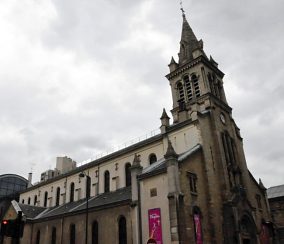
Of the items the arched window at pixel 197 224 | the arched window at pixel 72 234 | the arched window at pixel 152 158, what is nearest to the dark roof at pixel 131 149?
the arched window at pixel 152 158

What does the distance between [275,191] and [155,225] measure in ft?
125

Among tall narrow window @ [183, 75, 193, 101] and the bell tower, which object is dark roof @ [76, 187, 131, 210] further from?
tall narrow window @ [183, 75, 193, 101]

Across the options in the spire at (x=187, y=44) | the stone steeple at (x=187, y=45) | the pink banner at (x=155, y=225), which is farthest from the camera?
the spire at (x=187, y=44)

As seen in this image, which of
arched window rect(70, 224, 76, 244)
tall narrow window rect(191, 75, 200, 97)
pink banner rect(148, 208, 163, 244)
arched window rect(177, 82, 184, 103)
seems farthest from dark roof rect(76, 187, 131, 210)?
tall narrow window rect(191, 75, 200, 97)

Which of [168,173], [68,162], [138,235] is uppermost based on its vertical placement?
[68,162]

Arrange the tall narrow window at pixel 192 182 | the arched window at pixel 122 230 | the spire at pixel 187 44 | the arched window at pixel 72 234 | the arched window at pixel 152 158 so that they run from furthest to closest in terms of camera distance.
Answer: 1. the spire at pixel 187 44
2. the arched window at pixel 152 158
3. the arched window at pixel 72 234
4. the arched window at pixel 122 230
5. the tall narrow window at pixel 192 182

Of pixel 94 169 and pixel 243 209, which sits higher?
pixel 94 169

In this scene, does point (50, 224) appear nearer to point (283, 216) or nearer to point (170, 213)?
point (170, 213)

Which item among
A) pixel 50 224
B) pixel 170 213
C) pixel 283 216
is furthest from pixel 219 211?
pixel 283 216

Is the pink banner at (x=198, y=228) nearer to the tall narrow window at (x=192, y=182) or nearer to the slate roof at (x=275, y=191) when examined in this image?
the tall narrow window at (x=192, y=182)

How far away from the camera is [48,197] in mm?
48750

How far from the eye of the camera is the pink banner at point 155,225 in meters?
25.0

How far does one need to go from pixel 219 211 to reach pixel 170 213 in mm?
6627

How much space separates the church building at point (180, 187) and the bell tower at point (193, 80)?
128 millimetres
